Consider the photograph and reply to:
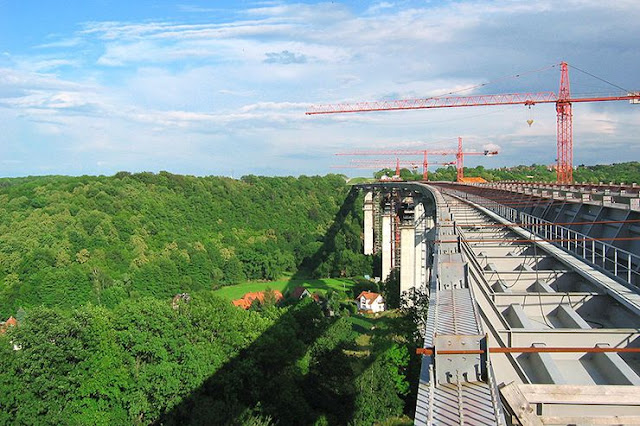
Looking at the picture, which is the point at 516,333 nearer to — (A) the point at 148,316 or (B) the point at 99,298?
(A) the point at 148,316

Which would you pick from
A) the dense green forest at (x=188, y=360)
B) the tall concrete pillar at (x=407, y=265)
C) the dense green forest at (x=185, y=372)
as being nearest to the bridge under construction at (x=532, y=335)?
the dense green forest at (x=185, y=372)

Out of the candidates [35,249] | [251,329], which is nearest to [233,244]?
[35,249]

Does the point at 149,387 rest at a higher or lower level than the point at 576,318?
lower

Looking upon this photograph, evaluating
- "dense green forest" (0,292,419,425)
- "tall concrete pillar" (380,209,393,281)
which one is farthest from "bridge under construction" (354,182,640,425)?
"tall concrete pillar" (380,209,393,281)

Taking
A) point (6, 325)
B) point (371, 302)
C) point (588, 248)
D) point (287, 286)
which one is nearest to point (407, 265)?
point (371, 302)

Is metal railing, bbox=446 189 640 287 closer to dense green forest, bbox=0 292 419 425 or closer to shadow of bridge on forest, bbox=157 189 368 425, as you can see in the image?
dense green forest, bbox=0 292 419 425

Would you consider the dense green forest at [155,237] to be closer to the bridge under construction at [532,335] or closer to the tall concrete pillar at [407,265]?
the tall concrete pillar at [407,265]

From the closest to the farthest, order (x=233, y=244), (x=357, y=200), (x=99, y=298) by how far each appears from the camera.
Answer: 1. (x=99, y=298)
2. (x=233, y=244)
3. (x=357, y=200)
